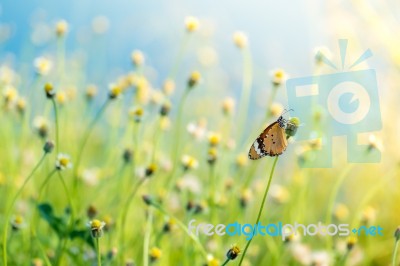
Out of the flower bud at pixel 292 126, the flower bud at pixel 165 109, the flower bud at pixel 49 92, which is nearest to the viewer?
the flower bud at pixel 292 126

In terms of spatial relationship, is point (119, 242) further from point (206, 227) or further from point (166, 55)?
point (166, 55)

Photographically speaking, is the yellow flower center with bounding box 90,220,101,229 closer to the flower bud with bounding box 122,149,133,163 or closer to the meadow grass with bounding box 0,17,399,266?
Result: the meadow grass with bounding box 0,17,399,266

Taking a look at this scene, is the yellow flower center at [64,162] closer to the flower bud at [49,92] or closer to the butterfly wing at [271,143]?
the flower bud at [49,92]

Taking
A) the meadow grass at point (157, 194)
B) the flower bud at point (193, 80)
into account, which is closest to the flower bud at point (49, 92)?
the meadow grass at point (157, 194)

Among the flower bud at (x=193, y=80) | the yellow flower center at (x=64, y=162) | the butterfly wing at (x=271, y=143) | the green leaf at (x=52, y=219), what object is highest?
the flower bud at (x=193, y=80)

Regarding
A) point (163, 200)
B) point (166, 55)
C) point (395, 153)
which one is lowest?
point (163, 200)

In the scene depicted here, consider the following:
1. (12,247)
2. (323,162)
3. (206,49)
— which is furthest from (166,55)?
(12,247)

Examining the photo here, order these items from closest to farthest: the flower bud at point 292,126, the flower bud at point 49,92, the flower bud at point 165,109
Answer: the flower bud at point 292,126 → the flower bud at point 49,92 → the flower bud at point 165,109

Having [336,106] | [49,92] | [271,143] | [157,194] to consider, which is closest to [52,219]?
[49,92]
